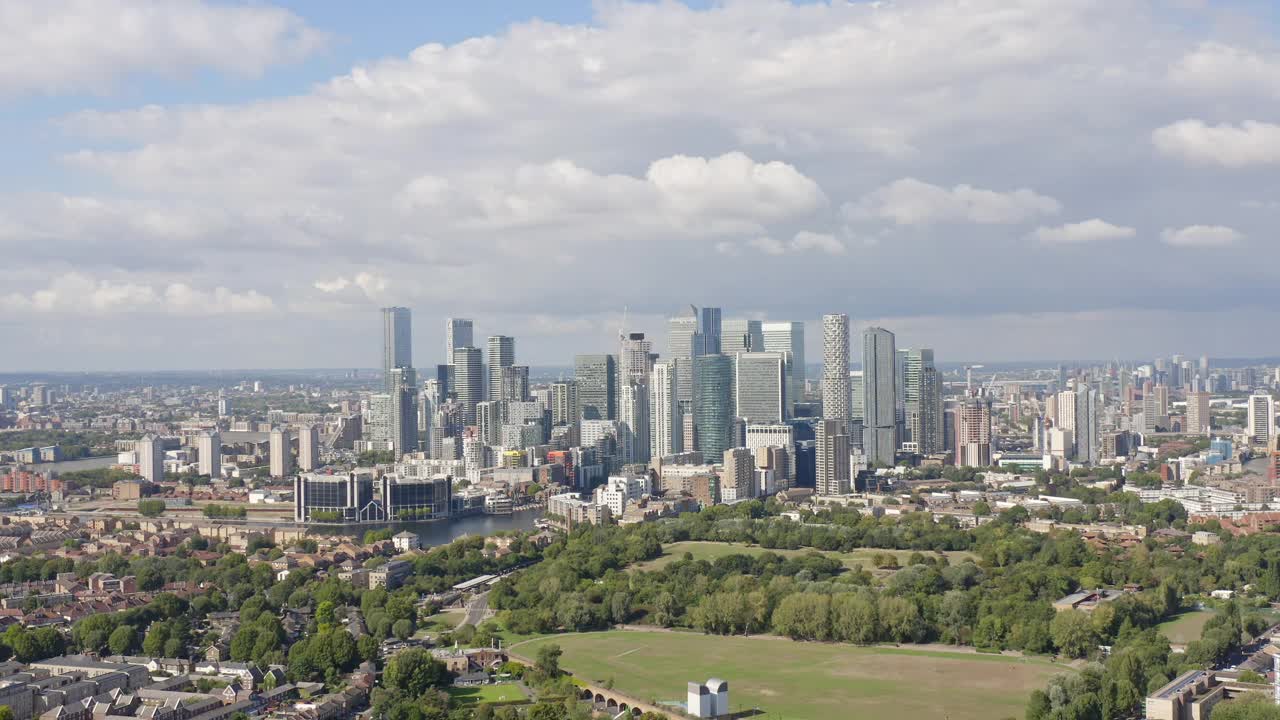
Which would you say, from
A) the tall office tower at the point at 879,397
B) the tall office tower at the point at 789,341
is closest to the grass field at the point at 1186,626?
the tall office tower at the point at 879,397

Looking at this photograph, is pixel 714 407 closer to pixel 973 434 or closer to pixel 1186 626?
pixel 973 434

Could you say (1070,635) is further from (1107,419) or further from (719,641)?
(1107,419)

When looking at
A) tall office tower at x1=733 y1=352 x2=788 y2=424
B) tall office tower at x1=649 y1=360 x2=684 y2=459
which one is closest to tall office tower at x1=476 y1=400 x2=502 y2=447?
tall office tower at x1=649 y1=360 x2=684 y2=459

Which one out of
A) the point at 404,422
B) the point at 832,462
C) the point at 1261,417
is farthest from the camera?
the point at 404,422

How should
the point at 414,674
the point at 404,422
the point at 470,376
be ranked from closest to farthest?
the point at 414,674, the point at 404,422, the point at 470,376

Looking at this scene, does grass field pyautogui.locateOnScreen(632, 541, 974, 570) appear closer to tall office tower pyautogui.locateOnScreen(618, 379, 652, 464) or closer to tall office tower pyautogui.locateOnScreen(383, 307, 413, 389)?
tall office tower pyautogui.locateOnScreen(618, 379, 652, 464)

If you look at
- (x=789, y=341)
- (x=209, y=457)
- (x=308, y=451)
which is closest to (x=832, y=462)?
(x=308, y=451)

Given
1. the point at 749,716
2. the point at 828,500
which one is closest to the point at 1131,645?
the point at 749,716

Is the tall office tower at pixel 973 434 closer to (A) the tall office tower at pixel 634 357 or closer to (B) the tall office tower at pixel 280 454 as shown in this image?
(A) the tall office tower at pixel 634 357
